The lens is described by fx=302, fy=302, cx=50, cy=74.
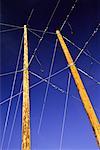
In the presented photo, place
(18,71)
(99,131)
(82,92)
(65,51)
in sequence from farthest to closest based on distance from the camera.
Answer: (18,71), (65,51), (82,92), (99,131)

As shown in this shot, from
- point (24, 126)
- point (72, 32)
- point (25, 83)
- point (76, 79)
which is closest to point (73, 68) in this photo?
point (76, 79)

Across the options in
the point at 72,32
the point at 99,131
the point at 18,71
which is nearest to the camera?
the point at 99,131

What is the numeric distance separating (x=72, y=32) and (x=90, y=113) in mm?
6877

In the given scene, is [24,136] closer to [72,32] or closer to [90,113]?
[90,113]

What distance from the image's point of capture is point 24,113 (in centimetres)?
1048

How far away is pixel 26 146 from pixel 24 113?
1.33 meters

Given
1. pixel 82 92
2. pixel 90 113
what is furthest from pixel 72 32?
pixel 90 113

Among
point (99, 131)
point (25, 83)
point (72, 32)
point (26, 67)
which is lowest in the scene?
point (99, 131)

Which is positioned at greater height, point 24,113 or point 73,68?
point 73,68

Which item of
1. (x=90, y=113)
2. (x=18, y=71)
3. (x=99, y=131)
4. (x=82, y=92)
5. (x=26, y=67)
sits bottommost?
(x=99, y=131)

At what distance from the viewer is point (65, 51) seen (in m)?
12.3

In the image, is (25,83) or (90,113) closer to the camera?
(90,113)

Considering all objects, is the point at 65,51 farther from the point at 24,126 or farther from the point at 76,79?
the point at 24,126

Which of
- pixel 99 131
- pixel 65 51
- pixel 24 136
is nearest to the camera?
pixel 99 131
